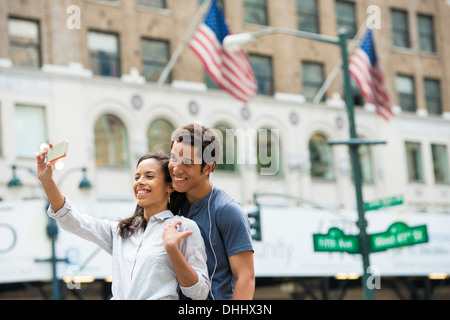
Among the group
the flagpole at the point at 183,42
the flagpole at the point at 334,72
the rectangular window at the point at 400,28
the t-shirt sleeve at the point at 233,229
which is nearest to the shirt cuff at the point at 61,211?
the t-shirt sleeve at the point at 233,229

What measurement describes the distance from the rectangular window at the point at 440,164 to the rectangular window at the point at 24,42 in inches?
752

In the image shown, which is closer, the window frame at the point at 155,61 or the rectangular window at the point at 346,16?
the window frame at the point at 155,61

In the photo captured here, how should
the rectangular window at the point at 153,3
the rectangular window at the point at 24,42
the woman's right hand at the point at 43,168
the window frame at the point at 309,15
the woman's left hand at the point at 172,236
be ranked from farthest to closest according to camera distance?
the window frame at the point at 309,15
the rectangular window at the point at 153,3
the rectangular window at the point at 24,42
the woman's right hand at the point at 43,168
the woman's left hand at the point at 172,236

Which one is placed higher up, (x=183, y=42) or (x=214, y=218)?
(x=183, y=42)

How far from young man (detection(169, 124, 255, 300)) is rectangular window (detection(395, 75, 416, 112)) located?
3066 cm

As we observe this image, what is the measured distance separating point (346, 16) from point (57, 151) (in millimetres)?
29943

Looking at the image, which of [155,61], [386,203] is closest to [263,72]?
[155,61]

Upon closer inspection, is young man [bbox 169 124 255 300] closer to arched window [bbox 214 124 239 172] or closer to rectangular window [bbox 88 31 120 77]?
arched window [bbox 214 124 239 172]

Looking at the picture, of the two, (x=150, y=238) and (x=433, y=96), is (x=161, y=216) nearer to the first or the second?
(x=150, y=238)

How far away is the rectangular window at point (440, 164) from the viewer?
34312 mm

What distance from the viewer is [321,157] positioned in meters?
30.8

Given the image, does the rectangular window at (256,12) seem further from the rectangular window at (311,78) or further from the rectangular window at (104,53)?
the rectangular window at (104,53)

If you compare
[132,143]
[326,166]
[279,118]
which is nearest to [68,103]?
[132,143]

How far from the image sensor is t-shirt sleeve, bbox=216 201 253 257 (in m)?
3.72
